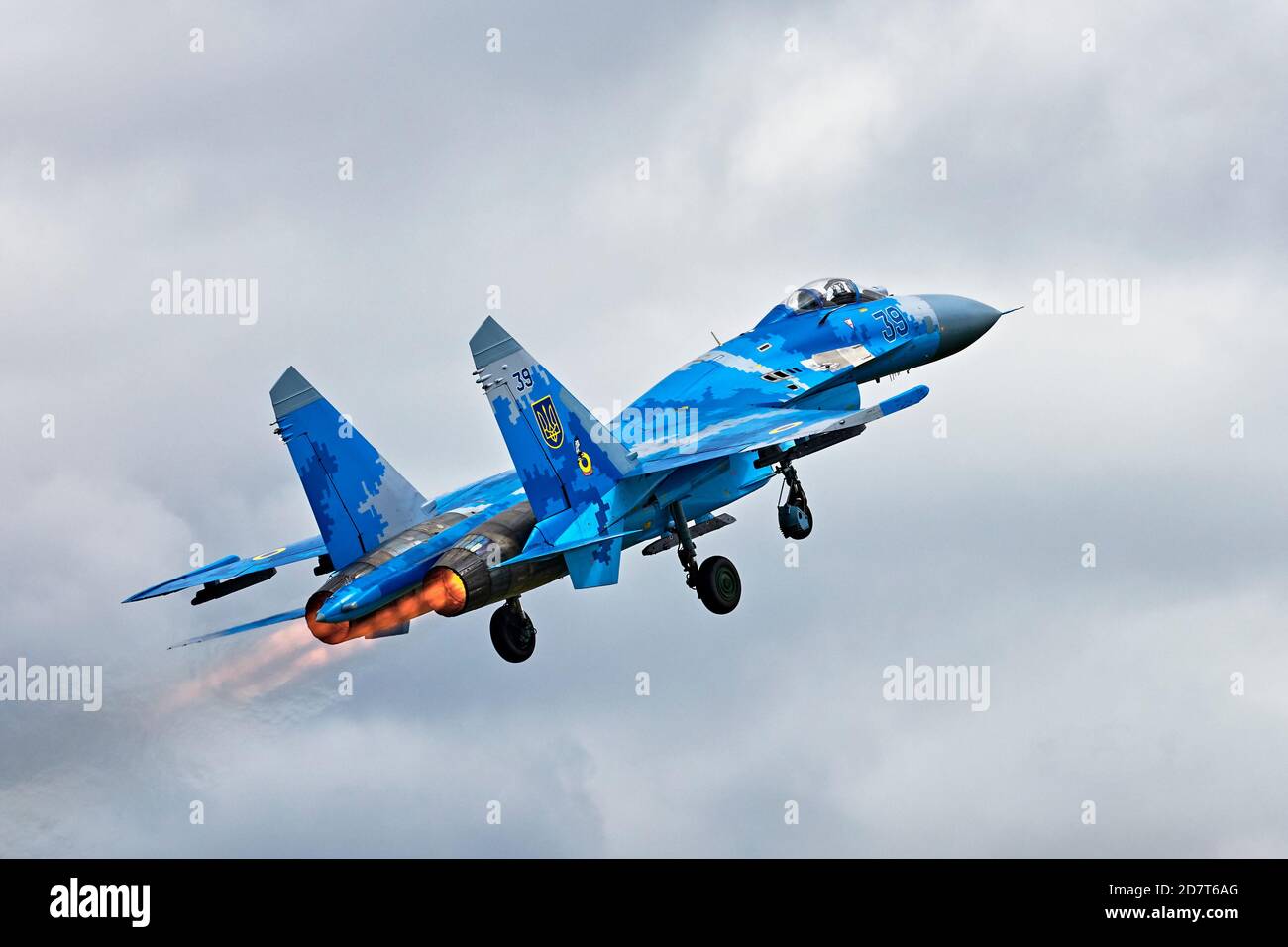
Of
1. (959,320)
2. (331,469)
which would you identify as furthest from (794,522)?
(331,469)

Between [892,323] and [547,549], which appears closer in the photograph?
[547,549]

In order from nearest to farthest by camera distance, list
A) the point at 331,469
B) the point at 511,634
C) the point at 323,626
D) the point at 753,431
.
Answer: the point at 323,626 → the point at 331,469 → the point at 753,431 → the point at 511,634

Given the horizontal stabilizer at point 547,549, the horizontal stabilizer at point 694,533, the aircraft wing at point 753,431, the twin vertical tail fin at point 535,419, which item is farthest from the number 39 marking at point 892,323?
the horizontal stabilizer at point 547,549

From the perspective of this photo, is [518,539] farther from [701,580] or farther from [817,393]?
[817,393]

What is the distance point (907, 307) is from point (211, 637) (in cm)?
1544

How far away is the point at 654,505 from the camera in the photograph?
104 feet

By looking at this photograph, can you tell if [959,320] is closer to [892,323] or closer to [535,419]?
[892,323]

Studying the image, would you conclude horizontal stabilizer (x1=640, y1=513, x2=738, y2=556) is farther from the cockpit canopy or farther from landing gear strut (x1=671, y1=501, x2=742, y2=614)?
the cockpit canopy

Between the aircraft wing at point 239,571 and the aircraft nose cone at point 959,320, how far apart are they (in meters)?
12.9

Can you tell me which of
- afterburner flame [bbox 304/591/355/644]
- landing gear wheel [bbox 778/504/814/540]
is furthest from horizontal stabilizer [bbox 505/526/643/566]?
landing gear wheel [bbox 778/504/814/540]

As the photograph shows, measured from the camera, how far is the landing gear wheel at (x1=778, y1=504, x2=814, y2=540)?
3384 centimetres

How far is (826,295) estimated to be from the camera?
36719 mm

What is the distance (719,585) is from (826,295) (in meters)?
7.22
